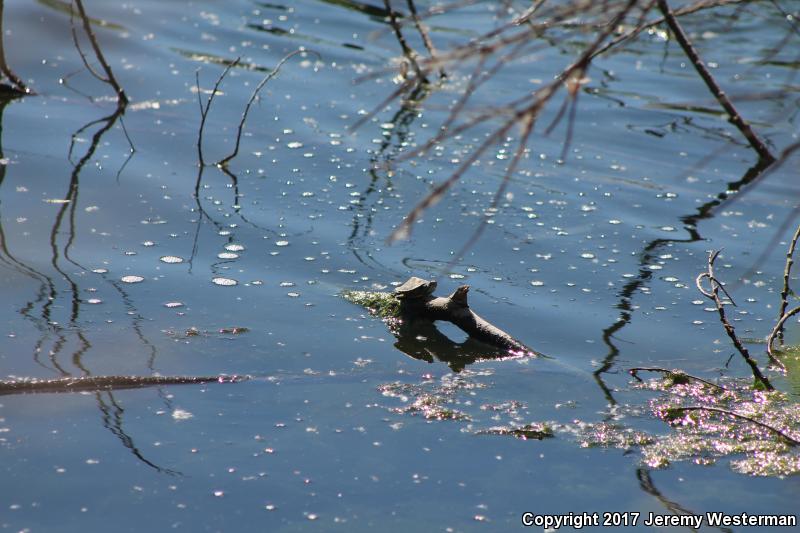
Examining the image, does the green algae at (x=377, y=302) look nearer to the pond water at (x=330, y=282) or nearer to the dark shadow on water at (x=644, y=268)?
the pond water at (x=330, y=282)

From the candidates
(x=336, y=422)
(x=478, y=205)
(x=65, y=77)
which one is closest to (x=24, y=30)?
(x=65, y=77)

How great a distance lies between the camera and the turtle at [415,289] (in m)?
3.66

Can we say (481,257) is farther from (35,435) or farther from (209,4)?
(209,4)

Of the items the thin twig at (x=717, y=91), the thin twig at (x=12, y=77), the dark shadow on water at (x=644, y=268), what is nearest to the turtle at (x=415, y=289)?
the dark shadow on water at (x=644, y=268)

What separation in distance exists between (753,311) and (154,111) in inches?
138

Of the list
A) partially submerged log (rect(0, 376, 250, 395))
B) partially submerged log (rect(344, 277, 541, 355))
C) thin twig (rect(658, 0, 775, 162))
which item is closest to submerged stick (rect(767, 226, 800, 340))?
partially submerged log (rect(344, 277, 541, 355))

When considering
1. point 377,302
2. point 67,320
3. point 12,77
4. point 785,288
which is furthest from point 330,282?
point 12,77

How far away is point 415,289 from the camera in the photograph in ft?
12.0

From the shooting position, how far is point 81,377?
3.15 m

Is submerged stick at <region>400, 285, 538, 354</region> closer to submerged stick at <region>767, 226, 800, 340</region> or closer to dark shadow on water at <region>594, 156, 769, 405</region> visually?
dark shadow on water at <region>594, 156, 769, 405</region>

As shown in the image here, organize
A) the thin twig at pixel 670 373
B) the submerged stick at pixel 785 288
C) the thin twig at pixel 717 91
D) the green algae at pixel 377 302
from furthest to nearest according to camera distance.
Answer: the thin twig at pixel 717 91
the green algae at pixel 377 302
the submerged stick at pixel 785 288
the thin twig at pixel 670 373

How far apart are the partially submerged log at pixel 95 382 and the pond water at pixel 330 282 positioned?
0.15 feet

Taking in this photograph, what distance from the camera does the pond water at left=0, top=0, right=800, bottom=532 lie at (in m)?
2.72

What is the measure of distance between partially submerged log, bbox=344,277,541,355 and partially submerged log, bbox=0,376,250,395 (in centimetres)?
72
